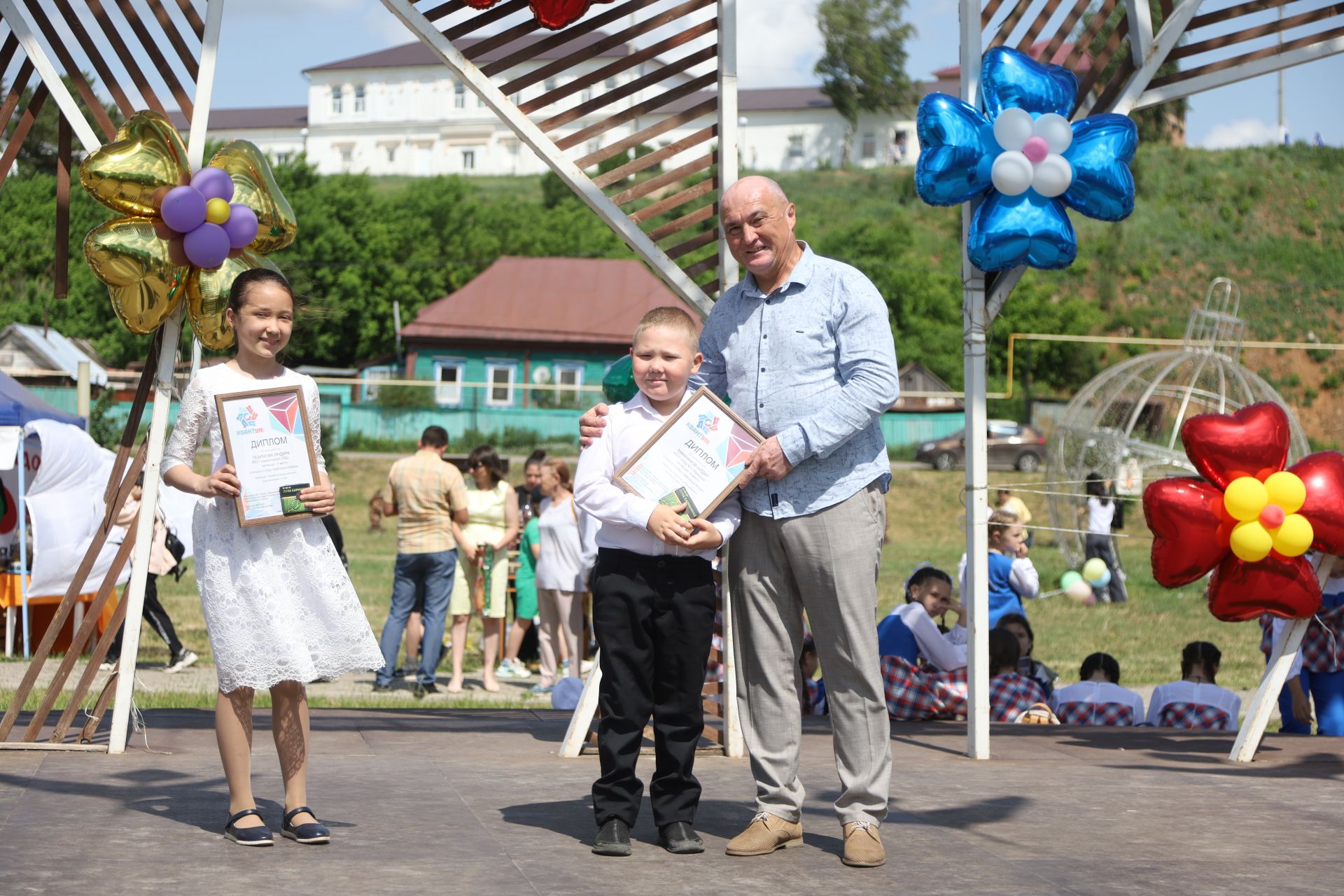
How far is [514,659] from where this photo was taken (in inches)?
465

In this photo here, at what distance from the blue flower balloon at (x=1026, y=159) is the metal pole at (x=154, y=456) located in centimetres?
273

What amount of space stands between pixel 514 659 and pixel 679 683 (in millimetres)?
7783

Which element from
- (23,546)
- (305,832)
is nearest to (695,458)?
(305,832)

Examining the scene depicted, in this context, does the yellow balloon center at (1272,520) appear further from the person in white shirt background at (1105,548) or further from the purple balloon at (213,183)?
the person in white shirt background at (1105,548)

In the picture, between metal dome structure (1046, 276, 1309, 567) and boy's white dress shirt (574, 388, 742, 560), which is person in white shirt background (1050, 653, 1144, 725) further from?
metal dome structure (1046, 276, 1309, 567)

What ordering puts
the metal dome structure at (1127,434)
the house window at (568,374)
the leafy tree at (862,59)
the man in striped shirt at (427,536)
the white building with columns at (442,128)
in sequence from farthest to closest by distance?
the white building with columns at (442,128)
the leafy tree at (862,59)
the house window at (568,374)
the metal dome structure at (1127,434)
the man in striped shirt at (427,536)

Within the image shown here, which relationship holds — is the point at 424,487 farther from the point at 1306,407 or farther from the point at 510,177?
the point at 510,177

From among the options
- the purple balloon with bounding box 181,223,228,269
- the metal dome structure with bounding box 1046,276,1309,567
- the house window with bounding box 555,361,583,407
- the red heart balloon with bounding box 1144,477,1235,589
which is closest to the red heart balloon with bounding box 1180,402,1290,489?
the red heart balloon with bounding box 1144,477,1235,589

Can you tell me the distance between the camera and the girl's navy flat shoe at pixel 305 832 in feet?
13.4

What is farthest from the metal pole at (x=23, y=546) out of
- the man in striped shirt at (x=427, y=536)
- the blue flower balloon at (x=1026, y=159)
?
the blue flower balloon at (x=1026, y=159)

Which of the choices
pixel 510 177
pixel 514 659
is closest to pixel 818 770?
pixel 514 659

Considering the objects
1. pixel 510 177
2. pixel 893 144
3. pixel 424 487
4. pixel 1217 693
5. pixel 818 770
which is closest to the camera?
pixel 818 770

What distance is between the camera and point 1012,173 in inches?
215

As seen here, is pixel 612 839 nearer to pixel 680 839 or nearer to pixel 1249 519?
pixel 680 839
